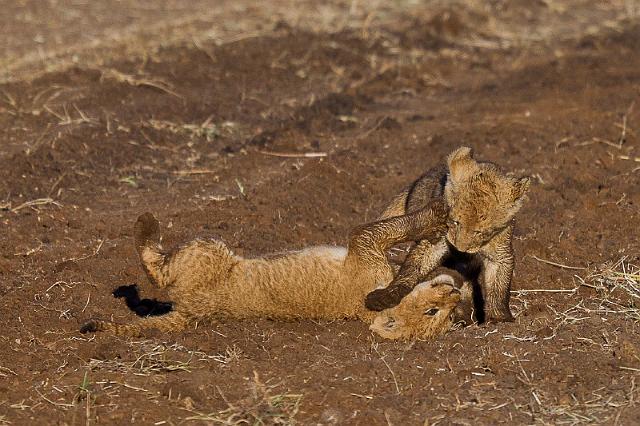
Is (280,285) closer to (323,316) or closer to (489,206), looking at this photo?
(323,316)

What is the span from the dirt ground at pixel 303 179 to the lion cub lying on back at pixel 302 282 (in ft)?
0.42

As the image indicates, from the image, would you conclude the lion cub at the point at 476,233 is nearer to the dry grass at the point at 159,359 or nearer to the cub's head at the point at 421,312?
the cub's head at the point at 421,312

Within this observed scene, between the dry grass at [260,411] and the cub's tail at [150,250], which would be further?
the cub's tail at [150,250]

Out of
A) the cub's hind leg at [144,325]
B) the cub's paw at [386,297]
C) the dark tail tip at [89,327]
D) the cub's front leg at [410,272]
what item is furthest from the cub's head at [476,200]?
the dark tail tip at [89,327]

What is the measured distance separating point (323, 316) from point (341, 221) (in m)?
2.08

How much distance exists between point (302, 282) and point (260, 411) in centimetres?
126

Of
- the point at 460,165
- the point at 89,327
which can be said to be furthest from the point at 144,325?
the point at 460,165

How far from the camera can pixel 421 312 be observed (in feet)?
23.0

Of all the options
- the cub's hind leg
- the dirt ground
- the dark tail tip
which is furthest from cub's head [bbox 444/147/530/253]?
the dark tail tip

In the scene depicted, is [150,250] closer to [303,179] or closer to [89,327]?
[89,327]

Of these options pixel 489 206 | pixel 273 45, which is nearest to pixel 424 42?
pixel 273 45

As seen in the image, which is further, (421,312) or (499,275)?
(499,275)

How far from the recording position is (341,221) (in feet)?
29.6

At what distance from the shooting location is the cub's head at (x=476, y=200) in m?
6.86
